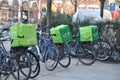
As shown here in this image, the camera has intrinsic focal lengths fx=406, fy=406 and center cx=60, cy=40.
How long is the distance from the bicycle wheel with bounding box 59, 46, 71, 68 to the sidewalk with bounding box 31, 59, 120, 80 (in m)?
0.12

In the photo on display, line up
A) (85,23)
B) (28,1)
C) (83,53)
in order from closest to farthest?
(83,53) → (85,23) → (28,1)

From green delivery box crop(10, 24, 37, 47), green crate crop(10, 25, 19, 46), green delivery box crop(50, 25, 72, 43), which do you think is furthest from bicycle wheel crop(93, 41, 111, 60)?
green crate crop(10, 25, 19, 46)

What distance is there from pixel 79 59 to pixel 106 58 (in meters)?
1.11

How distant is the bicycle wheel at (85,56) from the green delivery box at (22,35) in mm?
2874

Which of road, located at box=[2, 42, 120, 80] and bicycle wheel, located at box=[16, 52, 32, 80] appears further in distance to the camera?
road, located at box=[2, 42, 120, 80]

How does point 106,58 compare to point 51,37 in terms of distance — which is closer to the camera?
point 51,37

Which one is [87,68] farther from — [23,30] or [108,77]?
[23,30]

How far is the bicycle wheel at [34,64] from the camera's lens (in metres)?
8.24

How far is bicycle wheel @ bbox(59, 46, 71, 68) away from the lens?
10117 mm

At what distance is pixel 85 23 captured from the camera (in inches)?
531

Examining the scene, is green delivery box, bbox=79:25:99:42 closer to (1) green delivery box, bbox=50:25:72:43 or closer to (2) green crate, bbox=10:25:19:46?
(1) green delivery box, bbox=50:25:72:43

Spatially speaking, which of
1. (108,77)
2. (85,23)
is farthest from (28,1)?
(108,77)

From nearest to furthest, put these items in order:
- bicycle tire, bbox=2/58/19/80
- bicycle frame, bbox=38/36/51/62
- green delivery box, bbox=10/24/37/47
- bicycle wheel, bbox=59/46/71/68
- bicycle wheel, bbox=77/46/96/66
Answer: bicycle tire, bbox=2/58/19/80, green delivery box, bbox=10/24/37/47, bicycle frame, bbox=38/36/51/62, bicycle wheel, bbox=59/46/71/68, bicycle wheel, bbox=77/46/96/66

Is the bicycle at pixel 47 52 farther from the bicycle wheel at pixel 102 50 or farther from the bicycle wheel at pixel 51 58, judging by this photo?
the bicycle wheel at pixel 102 50
